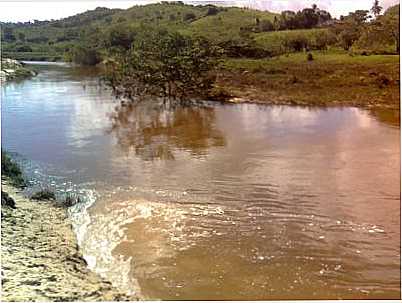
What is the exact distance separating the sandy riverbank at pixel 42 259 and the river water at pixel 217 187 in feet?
0.22

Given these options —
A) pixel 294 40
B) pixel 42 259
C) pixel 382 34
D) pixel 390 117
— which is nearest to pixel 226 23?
pixel 294 40

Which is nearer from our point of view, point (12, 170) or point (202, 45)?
point (12, 170)

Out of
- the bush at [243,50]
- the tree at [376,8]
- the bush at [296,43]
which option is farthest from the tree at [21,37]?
the tree at [376,8]

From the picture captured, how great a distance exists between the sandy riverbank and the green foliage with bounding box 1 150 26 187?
0.04 m

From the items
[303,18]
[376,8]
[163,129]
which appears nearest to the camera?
[376,8]

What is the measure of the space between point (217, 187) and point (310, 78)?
0.68 meters

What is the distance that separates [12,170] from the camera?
2.60 metres

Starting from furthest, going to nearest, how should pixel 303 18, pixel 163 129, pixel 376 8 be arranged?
pixel 163 129, pixel 303 18, pixel 376 8

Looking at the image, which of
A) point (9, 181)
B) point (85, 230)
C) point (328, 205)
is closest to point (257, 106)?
point (328, 205)

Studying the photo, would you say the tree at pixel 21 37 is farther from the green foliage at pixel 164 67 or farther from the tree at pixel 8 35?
the green foliage at pixel 164 67

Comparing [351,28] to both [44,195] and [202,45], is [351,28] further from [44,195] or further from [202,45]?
[44,195]

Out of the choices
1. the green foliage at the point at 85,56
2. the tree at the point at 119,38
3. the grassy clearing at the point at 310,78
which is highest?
the tree at the point at 119,38

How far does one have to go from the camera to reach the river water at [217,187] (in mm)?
2412

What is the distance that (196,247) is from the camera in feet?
8.23
